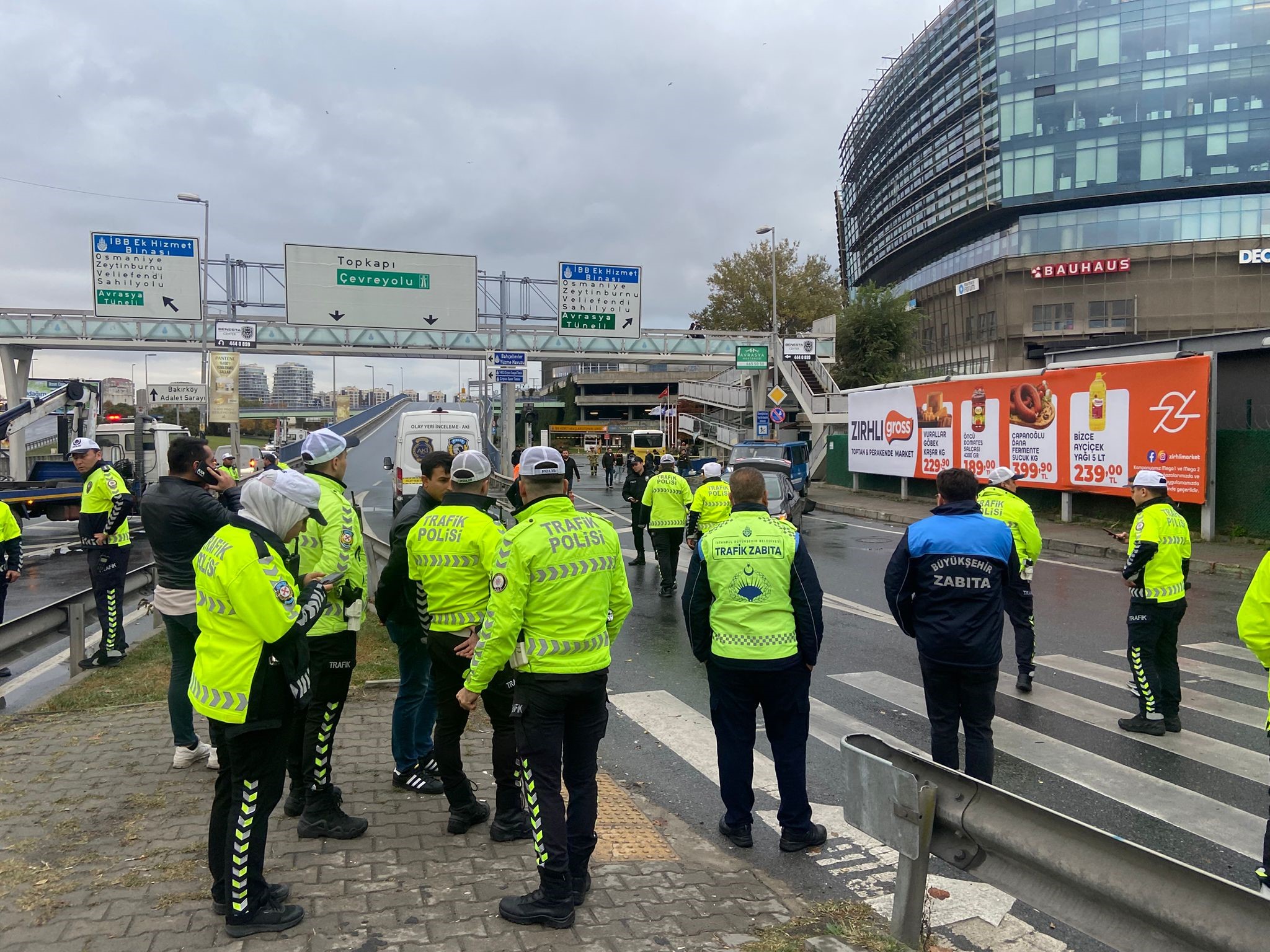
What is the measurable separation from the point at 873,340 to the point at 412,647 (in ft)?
135

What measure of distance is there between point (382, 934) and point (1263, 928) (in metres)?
2.89

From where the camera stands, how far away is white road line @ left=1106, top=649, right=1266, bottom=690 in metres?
7.52

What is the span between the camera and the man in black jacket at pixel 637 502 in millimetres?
15000

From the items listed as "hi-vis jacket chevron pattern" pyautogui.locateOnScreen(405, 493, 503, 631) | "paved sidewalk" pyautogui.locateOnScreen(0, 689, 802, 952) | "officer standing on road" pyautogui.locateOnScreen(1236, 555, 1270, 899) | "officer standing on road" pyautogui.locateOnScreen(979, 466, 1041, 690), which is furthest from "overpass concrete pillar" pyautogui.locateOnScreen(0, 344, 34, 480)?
"officer standing on road" pyautogui.locateOnScreen(1236, 555, 1270, 899)

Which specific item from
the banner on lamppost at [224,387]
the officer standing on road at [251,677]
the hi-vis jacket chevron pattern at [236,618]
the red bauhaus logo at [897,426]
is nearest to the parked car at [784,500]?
the red bauhaus logo at [897,426]

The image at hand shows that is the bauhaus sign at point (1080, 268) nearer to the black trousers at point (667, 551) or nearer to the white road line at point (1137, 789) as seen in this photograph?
the black trousers at point (667, 551)

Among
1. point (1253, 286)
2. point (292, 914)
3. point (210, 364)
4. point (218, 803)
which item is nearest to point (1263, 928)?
point (292, 914)

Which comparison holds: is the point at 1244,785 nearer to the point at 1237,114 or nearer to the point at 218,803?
the point at 218,803

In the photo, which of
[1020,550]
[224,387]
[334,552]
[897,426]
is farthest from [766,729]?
[224,387]

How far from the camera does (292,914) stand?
3459 millimetres

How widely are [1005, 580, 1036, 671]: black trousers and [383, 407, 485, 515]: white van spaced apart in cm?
1450

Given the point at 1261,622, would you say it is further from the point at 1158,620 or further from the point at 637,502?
the point at 637,502

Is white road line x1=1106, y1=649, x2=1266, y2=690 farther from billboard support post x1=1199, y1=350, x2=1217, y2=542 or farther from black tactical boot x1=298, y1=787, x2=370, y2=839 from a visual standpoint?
billboard support post x1=1199, y1=350, x2=1217, y2=542

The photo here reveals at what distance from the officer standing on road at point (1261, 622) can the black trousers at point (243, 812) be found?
394 centimetres
